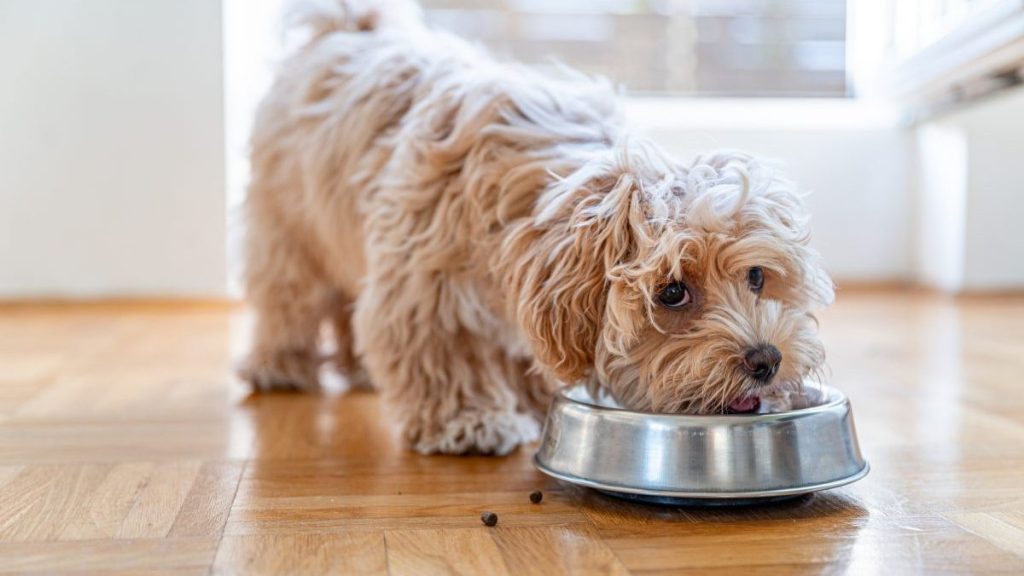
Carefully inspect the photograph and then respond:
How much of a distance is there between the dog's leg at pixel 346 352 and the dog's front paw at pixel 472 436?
832 mm

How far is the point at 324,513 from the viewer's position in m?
1.68

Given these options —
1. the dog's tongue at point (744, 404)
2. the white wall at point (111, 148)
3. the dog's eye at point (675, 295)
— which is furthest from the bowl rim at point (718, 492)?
the white wall at point (111, 148)

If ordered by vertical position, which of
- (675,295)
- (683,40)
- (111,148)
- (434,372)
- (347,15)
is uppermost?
(683,40)

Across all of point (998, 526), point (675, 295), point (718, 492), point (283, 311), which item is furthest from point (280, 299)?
point (998, 526)

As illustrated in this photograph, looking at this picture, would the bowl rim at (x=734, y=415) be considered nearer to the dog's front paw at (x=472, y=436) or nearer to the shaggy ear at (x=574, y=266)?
the shaggy ear at (x=574, y=266)

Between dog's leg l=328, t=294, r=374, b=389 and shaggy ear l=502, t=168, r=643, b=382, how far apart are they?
3.85 ft

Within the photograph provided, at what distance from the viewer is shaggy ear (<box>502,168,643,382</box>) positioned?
1.72 metres

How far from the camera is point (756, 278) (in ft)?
5.64

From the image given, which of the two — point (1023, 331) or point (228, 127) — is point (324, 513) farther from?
point (228, 127)

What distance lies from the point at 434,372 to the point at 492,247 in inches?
11.1

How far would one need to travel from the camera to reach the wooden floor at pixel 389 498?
57.4 inches

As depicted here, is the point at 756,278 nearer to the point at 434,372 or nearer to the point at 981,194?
the point at 434,372

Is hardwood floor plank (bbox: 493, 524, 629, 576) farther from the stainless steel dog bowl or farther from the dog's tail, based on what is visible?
the dog's tail

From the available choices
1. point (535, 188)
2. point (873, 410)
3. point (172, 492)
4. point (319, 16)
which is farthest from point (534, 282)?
point (319, 16)
